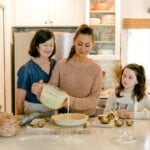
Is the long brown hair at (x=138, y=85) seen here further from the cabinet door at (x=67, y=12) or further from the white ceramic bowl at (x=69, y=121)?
the cabinet door at (x=67, y=12)

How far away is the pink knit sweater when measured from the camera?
6.38 ft

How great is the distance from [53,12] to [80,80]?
2000 millimetres

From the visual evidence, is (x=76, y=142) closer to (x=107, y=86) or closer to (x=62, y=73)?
(x=62, y=73)

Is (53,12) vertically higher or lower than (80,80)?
higher

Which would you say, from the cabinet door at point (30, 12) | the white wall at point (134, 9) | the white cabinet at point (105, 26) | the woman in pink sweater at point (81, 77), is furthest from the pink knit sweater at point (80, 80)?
the white wall at point (134, 9)

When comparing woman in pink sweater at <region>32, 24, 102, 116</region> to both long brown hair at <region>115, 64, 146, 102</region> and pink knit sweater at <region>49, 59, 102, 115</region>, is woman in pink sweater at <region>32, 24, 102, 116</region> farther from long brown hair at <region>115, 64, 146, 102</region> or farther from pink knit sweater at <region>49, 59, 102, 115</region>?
long brown hair at <region>115, 64, 146, 102</region>

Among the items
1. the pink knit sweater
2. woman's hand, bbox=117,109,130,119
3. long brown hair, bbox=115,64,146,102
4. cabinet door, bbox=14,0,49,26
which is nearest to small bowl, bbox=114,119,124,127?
woman's hand, bbox=117,109,130,119

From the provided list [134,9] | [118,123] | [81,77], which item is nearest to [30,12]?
[134,9]

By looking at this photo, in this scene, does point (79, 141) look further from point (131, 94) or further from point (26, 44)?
point (26, 44)

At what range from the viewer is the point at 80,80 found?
1948mm

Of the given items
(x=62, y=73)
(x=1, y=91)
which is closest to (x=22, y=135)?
(x=62, y=73)

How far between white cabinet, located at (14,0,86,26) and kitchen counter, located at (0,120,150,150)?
2331 millimetres

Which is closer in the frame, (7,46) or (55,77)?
(55,77)

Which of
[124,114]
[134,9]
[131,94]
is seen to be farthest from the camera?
[134,9]
